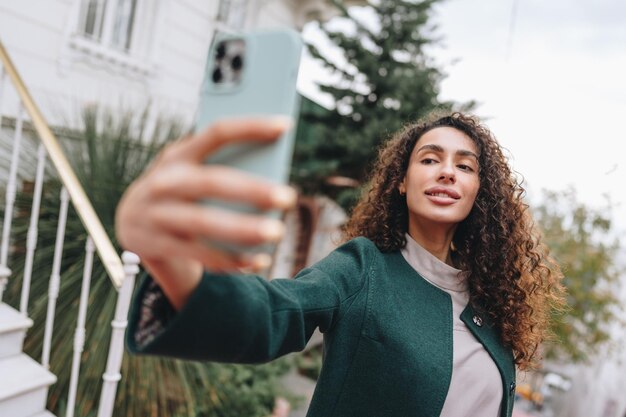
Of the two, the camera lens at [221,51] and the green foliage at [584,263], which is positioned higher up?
the camera lens at [221,51]

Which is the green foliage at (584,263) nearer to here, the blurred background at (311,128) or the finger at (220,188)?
the blurred background at (311,128)

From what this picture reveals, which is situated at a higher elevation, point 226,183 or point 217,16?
point 217,16

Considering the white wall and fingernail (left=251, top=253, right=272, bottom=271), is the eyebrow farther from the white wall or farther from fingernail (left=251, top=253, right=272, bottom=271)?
the white wall

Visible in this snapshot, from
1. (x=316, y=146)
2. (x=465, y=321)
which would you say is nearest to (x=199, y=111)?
(x=465, y=321)

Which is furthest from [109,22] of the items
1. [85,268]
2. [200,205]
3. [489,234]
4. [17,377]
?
[200,205]

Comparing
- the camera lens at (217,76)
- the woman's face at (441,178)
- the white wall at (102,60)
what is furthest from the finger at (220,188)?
the white wall at (102,60)

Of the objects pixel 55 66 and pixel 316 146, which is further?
pixel 316 146

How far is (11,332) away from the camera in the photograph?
2.28 metres

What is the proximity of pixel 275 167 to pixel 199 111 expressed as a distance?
17 centimetres

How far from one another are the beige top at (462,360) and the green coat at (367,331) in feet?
0.09

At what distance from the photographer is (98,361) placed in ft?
8.37

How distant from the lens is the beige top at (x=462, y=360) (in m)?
1.20

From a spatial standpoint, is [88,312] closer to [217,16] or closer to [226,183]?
[226,183]

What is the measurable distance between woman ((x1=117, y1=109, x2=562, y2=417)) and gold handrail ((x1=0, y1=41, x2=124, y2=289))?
1.19m
